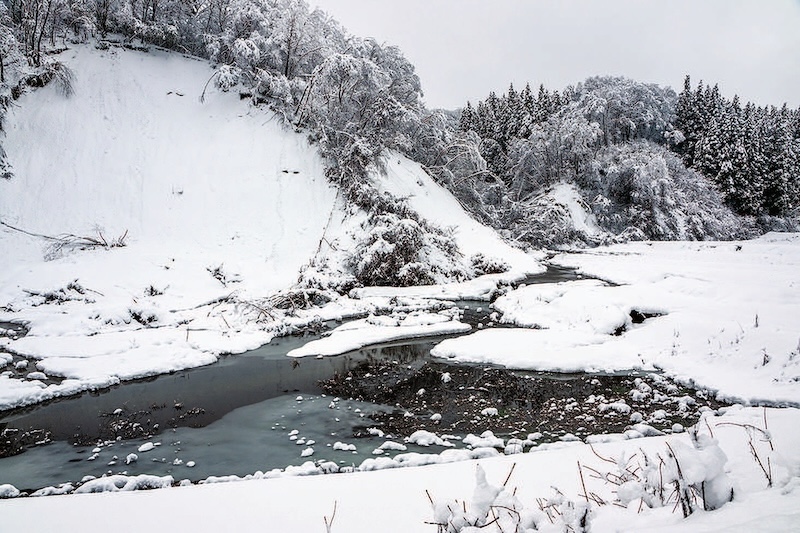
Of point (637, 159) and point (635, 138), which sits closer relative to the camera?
point (637, 159)

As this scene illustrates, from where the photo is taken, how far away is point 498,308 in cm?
1366

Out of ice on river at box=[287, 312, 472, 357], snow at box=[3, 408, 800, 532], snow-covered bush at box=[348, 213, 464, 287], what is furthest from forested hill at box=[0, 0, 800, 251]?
snow at box=[3, 408, 800, 532]

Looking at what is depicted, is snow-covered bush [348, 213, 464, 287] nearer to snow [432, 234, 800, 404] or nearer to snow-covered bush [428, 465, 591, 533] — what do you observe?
snow [432, 234, 800, 404]

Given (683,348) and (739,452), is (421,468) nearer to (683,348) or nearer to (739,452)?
(739,452)

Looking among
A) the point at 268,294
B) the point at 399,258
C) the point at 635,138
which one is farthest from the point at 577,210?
the point at 268,294

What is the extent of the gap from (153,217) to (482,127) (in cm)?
3837

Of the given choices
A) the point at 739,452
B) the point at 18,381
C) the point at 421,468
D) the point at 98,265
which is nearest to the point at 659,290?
the point at 739,452

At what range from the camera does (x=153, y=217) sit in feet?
56.9

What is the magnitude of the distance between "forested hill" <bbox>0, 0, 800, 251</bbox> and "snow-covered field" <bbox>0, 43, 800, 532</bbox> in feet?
4.90

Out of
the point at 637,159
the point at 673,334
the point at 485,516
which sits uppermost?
the point at 637,159

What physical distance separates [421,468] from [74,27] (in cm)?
2767

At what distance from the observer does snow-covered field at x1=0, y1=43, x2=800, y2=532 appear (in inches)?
143

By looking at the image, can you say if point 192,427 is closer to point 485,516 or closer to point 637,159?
point 485,516

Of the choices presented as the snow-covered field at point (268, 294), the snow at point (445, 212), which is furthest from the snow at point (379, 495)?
the snow at point (445, 212)
